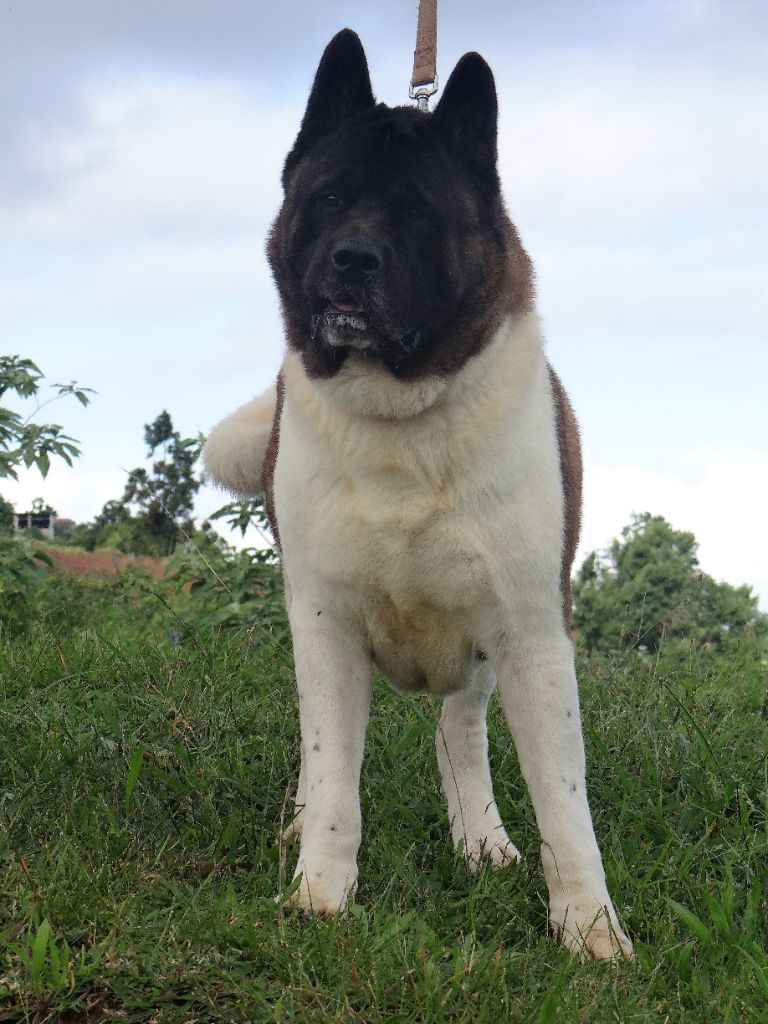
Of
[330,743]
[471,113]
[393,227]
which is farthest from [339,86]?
[330,743]

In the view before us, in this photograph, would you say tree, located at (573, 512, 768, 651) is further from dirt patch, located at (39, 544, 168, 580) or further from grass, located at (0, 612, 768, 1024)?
dirt patch, located at (39, 544, 168, 580)

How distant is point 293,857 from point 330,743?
1.50 feet

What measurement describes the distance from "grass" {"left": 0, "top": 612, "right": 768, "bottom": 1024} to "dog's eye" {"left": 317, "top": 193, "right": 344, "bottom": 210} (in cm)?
155

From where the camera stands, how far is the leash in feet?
11.9

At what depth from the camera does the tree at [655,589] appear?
8.20 meters

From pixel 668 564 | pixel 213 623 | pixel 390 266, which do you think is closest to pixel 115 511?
pixel 668 564

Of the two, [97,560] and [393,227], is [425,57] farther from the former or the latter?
[97,560]

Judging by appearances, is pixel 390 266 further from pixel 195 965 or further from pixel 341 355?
pixel 195 965

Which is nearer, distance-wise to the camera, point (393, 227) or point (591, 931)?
point (393, 227)

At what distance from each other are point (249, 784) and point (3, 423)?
313cm

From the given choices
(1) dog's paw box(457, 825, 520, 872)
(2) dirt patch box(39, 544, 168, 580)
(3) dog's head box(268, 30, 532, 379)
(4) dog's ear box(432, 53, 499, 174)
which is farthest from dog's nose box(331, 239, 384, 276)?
(2) dirt patch box(39, 544, 168, 580)

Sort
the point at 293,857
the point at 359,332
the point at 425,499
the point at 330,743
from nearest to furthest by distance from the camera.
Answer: the point at 359,332, the point at 425,499, the point at 330,743, the point at 293,857

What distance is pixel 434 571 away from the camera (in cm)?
308

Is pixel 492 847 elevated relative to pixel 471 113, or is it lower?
lower
